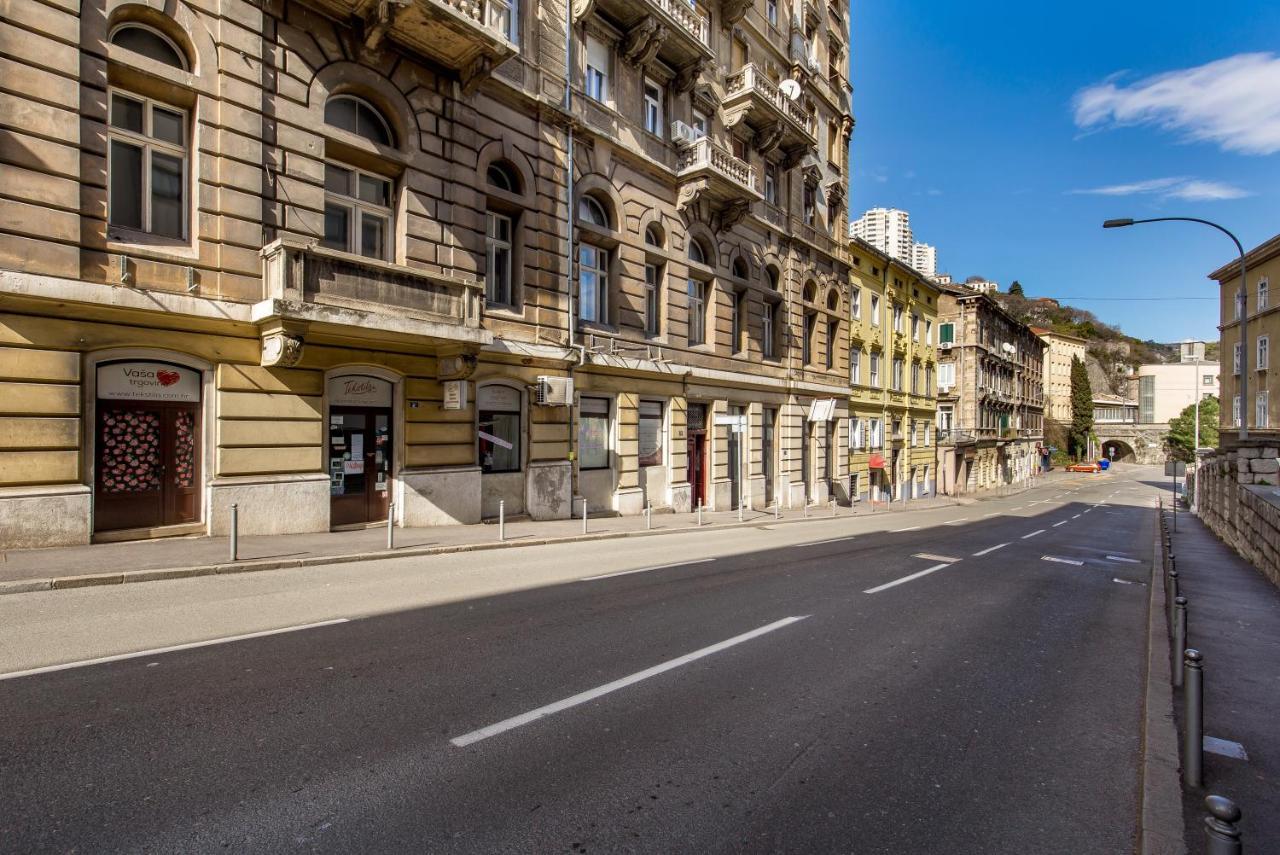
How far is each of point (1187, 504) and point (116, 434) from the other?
56.6 m

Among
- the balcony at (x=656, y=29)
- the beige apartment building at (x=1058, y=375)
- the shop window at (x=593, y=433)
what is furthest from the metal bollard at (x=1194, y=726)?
the beige apartment building at (x=1058, y=375)

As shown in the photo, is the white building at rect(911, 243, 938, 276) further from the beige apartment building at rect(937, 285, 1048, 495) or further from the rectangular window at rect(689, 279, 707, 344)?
the rectangular window at rect(689, 279, 707, 344)

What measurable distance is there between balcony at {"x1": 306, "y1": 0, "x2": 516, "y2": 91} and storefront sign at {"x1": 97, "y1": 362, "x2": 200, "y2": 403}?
7.84 metres

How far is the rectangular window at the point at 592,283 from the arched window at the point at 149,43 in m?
10.2

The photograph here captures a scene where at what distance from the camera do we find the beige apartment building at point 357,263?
34.8 feet

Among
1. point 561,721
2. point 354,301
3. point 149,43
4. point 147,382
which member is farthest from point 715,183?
point 561,721

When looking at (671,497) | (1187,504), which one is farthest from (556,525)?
(1187,504)

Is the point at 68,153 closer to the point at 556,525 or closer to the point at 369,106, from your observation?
the point at 369,106

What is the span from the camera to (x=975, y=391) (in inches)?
2255

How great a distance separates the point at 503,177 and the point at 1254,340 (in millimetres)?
49126

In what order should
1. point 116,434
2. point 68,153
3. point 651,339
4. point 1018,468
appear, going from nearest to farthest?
point 68,153 → point 116,434 → point 651,339 → point 1018,468

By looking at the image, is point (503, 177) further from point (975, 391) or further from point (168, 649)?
point (975, 391)

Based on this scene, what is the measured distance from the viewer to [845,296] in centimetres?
3459

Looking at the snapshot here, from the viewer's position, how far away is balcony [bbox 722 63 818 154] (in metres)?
25.6
